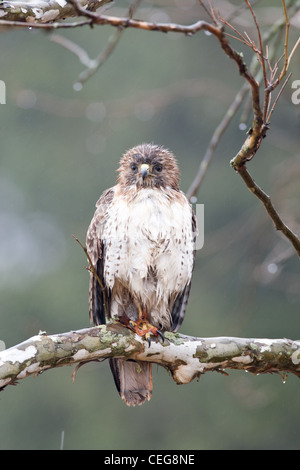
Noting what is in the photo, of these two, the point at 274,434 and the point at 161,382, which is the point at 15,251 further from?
the point at 274,434

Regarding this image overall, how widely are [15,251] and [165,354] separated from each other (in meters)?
9.09

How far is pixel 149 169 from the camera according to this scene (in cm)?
468

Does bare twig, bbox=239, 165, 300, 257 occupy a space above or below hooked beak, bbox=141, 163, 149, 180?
below

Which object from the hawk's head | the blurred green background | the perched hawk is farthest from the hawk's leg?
the blurred green background

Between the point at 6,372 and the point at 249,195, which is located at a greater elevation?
the point at 249,195

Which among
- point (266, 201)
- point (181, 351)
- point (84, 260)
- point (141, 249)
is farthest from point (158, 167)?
point (84, 260)

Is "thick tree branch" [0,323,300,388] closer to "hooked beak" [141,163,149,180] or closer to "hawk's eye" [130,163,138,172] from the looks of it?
"hooked beak" [141,163,149,180]

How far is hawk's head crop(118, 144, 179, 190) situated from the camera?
4.64 metres

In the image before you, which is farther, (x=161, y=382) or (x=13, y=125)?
(x=13, y=125)

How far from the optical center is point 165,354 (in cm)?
384

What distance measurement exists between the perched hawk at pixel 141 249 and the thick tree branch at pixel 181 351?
324mm

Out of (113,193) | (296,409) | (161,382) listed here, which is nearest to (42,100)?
(161,382)

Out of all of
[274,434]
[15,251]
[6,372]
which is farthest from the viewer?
[15,251]

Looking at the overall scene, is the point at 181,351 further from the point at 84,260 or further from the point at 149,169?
the point at 84,260
